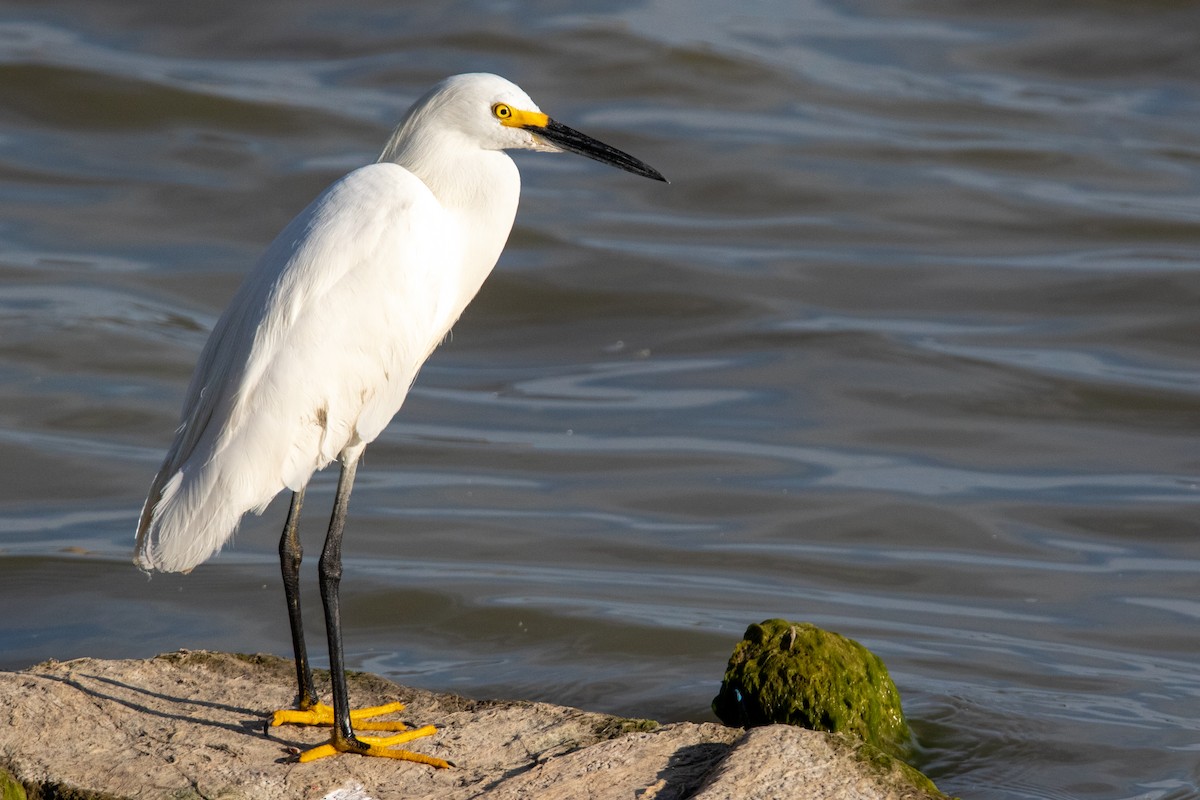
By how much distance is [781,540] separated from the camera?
29.3 ft

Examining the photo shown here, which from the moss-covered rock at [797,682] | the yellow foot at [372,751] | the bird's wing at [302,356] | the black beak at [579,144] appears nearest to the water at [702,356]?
the moss-covered rock at [797,682]

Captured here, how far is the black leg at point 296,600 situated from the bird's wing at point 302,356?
0.23 meters

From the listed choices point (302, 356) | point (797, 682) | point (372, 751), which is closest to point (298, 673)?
point (372, 751)

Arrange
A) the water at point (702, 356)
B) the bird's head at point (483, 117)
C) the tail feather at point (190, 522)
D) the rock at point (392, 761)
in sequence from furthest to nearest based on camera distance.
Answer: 1. the water at point (702, 356)
2. the bird's head at point (483, 117)
3. the tail feather at point (190, 522)
4. the rock at point (392, 761)

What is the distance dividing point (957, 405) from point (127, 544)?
580cm

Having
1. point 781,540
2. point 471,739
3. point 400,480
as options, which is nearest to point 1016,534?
point 781,540

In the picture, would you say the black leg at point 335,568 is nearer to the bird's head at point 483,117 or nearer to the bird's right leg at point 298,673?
the bird's right leg at point 298,673

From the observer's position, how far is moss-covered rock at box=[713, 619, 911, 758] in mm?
5258

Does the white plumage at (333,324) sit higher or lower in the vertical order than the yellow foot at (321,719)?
higher

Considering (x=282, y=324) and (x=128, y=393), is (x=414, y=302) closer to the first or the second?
(x=282, y=324)

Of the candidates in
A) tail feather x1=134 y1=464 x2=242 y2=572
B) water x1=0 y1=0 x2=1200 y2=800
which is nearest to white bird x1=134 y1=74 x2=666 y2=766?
tail feather x1=134 y1=464 x2=242 y2=572

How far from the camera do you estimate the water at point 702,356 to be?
7613 millimetres

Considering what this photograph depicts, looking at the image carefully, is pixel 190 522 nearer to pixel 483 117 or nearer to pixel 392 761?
pixel 392 761

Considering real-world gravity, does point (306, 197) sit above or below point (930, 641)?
above
